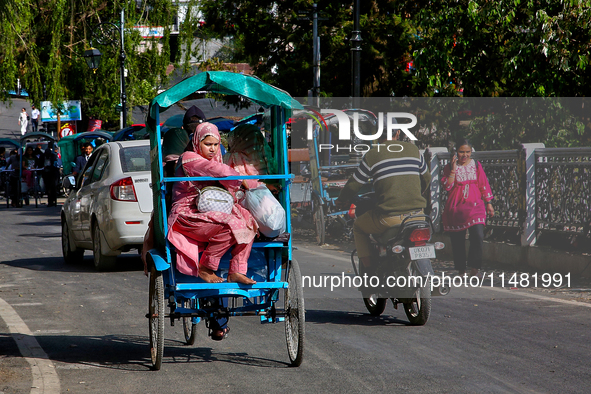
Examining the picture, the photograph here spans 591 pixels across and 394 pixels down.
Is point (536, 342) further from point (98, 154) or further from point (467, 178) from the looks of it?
point (98, 154)

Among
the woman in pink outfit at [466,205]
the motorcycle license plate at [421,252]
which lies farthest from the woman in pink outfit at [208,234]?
the woman in pink outfit at [466,205]

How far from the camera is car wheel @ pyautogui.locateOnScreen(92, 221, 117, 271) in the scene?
11.4 m

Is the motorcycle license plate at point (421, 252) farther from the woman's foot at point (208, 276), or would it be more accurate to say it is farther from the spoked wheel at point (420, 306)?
the woman's foot at point (208, 276)

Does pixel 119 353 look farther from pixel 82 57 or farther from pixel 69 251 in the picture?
pixel 82 57

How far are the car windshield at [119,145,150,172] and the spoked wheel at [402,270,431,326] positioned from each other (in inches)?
197

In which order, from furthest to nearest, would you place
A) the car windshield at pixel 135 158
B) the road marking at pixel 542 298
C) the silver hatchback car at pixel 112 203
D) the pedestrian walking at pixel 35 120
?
the pedestrian walking at pixel 35 120
the car windshield at pixel 135 158
the silver hatchback car at pixel 112 203
the road marking at pixel 542 298

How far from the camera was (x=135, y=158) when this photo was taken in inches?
447

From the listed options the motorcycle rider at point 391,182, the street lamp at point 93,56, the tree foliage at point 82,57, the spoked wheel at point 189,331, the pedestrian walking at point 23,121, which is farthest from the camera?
the pedestrian walking at point 23,121

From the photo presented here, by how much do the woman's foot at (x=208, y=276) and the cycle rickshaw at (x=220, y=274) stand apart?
0.05 m

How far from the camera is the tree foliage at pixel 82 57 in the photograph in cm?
2716

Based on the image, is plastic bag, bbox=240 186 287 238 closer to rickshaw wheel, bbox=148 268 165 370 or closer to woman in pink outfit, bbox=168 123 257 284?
woman in pink outfit, bbox=168 123 257 284

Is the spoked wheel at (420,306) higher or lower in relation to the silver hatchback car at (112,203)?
lower

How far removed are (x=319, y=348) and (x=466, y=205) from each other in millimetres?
5653

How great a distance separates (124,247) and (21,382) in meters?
5.65
